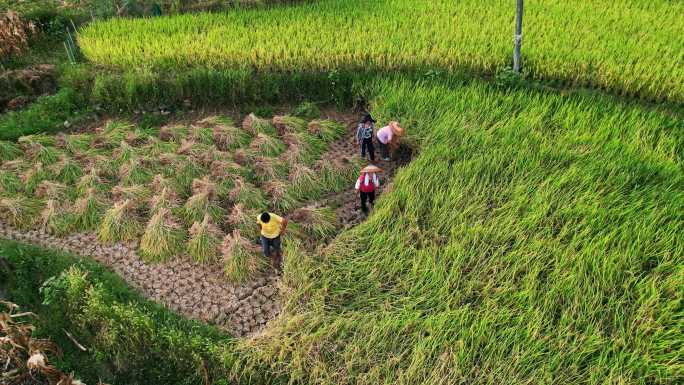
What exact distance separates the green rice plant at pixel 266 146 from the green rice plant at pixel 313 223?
1.36 metres

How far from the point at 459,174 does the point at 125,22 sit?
318 inches

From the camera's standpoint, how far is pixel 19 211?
566 cm

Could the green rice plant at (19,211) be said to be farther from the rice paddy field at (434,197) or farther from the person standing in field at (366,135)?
the person standing in field at (366,135)

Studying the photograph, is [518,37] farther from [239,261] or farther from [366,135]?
[239,261]

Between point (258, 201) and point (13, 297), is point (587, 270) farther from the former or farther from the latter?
point (13, 297)

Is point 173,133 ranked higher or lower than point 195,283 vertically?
higher

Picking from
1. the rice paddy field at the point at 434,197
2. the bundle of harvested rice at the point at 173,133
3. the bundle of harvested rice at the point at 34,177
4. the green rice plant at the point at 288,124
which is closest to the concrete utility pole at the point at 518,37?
the rice paddy field at the point at 434,197

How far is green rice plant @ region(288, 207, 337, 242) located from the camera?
17.1ft

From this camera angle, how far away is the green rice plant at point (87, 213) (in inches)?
219

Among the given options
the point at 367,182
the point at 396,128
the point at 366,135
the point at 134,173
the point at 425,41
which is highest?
the point at 425,41

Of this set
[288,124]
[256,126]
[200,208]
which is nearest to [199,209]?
[200,208]

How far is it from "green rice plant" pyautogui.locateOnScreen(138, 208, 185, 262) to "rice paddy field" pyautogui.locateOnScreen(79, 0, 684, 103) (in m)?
3.72

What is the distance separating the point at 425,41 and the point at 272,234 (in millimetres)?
5142

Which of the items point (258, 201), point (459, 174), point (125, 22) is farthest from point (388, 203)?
point (125, 22)
